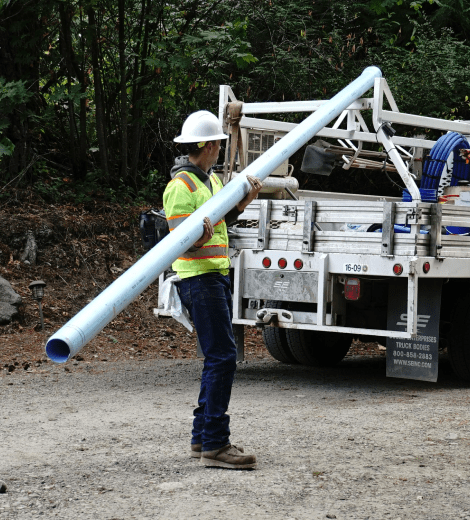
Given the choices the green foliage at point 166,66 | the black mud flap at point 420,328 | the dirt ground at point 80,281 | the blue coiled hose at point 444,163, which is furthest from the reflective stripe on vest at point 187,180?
the green foliage at point 166,66

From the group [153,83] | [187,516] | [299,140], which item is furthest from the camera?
[153,83]

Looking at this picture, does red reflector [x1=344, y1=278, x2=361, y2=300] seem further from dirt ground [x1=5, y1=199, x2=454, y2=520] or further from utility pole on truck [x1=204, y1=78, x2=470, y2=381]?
dirt ground [x1=5, y1=199, x2=454, y2=520]

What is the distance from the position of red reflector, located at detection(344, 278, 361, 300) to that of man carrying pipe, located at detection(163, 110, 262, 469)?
2.51 metres

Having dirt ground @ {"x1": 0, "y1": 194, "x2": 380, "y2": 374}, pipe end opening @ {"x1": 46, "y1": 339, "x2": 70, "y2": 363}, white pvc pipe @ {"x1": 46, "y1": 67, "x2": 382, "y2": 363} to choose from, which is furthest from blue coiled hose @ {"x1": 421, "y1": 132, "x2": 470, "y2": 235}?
pipe end opening @ {"x1": 46, "y1": 339, "x2": 70, "y2": 363}

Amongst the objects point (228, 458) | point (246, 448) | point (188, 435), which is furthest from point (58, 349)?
point (188, 435)

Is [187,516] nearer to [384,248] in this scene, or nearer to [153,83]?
[384,248]

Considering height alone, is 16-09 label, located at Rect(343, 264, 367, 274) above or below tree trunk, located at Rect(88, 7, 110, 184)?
below

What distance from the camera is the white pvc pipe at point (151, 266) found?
13.0 ft

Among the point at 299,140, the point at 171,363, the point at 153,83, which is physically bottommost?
the point at 171,363

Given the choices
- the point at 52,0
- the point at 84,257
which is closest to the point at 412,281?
the point at 84,257

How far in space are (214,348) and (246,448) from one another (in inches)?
32.3

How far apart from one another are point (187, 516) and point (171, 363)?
530cm

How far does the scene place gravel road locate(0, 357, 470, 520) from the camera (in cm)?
437

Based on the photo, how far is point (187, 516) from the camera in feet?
13.7
